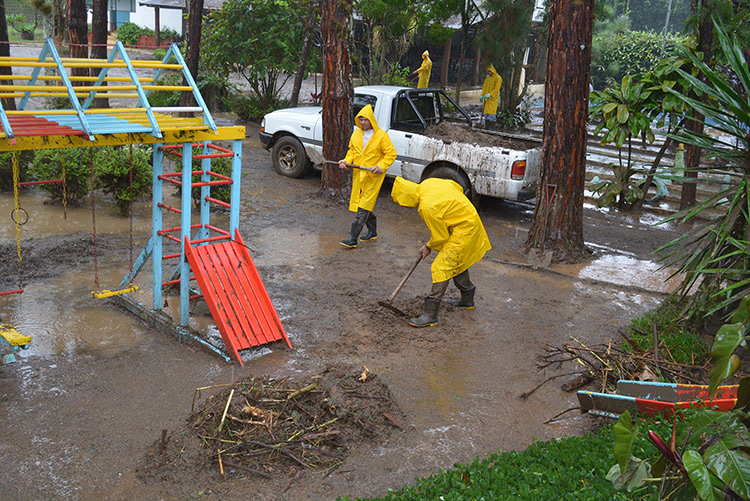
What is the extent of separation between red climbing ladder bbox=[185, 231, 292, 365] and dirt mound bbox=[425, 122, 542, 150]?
5.32 metres

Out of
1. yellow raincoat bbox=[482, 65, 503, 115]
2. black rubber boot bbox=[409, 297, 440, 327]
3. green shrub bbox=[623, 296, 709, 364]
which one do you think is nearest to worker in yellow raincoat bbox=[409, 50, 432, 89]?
yellow raincoat bbox=[482, 65, 503, 115]

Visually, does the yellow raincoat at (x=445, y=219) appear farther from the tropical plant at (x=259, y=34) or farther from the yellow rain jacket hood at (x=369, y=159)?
the tropical plant at (x=259, y=34)

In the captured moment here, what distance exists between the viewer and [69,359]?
18.6 feet

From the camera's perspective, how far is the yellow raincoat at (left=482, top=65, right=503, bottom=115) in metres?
18.7

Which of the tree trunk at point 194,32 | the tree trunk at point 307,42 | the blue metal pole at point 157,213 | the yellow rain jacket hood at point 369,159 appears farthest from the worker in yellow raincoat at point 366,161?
the tree trunk at point 307,42

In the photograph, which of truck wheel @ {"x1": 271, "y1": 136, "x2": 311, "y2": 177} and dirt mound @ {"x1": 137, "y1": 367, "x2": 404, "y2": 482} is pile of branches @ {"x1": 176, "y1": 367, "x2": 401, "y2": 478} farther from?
truck wheel @ {"x1": 271, "y1": 136, "x2": 311, "y2": 177}

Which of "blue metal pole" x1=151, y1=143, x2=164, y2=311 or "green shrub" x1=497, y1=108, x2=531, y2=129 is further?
"green shrub" x1=497, y1=108, x2=531, y2=129

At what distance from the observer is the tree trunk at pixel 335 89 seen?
35.5ft

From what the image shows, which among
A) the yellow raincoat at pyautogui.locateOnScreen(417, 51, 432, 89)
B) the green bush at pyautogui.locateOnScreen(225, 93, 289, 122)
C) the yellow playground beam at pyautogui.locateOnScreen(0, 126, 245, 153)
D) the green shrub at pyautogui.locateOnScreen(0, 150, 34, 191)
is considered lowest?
the green shrub at pyautogui.locateOnScreen(0, 150, 34, 191)

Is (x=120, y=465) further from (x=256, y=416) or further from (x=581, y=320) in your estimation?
(x=581, y=320)

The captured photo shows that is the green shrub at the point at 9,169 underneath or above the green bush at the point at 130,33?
underneath

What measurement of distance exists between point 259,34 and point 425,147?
27.7 feet

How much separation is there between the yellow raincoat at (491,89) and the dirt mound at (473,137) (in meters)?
7.88

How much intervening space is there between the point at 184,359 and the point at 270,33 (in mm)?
12932
